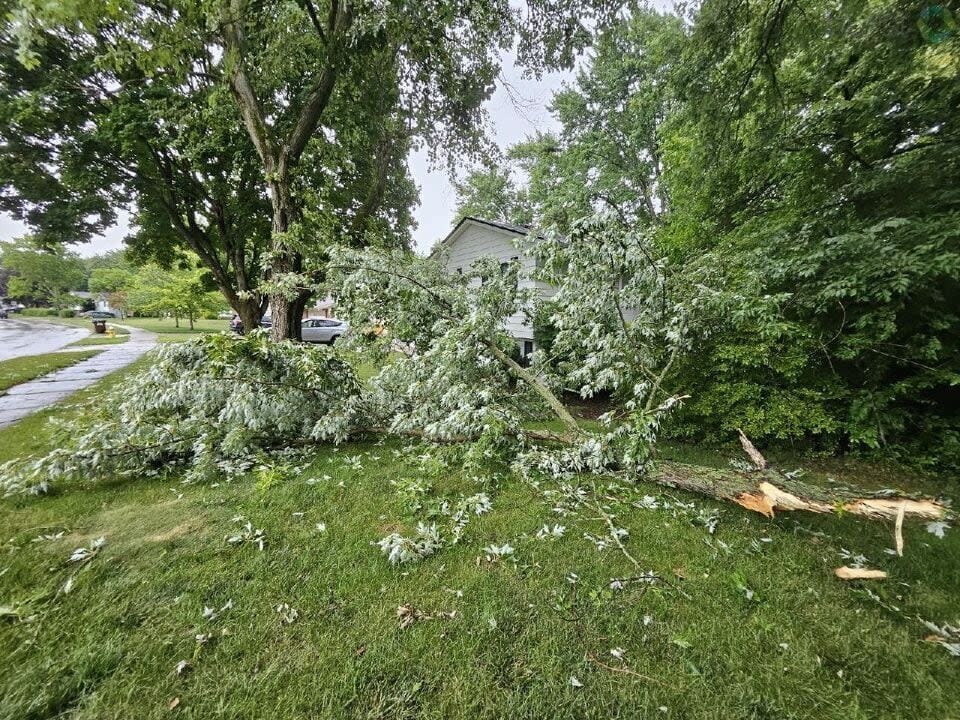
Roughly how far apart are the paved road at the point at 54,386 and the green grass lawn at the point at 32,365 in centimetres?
19

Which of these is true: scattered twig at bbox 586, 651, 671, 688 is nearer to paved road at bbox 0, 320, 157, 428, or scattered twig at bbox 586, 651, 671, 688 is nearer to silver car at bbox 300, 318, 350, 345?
paved road at bbox 0, 320, 157, 428

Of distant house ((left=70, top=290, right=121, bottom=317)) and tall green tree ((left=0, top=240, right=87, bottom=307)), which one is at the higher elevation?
tall green tree ((left=0, top=240, right=87, bottom=307))

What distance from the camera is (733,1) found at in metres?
3.63

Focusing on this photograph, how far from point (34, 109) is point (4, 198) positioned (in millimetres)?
3590

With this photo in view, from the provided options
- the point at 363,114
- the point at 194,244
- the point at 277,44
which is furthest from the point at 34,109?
the point at 363,114

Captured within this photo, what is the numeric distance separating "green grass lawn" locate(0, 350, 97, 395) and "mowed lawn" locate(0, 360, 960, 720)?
797cm

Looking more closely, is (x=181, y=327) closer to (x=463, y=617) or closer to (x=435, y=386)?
(x=435, y=386)

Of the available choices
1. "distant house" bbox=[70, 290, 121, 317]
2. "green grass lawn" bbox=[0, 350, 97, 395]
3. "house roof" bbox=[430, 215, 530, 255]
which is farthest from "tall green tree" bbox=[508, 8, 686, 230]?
"distant house" bbox=[70, 290, 121, 317]

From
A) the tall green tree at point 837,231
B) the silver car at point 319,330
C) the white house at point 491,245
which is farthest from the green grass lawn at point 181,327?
the tall green tree at point 837,231

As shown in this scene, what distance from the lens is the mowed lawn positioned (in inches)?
61.1

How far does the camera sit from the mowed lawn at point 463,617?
1.55m

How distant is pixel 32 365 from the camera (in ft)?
31.2

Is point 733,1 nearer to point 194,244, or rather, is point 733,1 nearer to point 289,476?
point 289,476

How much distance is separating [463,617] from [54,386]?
10.6 m
